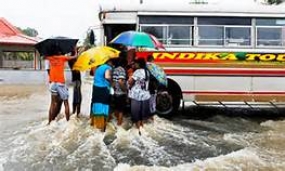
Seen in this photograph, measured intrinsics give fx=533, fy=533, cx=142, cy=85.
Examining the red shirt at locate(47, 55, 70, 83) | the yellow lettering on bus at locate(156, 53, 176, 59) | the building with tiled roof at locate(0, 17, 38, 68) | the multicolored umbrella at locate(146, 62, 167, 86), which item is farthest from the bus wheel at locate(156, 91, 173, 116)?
the building with tiled roof at locate(0, 17, 38, 68)

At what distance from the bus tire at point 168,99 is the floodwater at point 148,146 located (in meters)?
0.30

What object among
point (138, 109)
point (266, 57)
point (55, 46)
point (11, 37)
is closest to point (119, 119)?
point (138, 109)

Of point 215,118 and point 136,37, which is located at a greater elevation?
point 136,37

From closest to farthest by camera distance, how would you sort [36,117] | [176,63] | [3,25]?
[176,63], [36,117], [3,25]

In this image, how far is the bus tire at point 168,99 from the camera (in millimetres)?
13633

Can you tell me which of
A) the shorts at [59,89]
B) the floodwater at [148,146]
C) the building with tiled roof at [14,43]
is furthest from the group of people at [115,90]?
the building with tiled roof at [14,43]

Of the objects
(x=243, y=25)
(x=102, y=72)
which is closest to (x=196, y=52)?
(x=243, y=25)

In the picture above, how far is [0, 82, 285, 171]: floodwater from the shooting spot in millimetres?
8914

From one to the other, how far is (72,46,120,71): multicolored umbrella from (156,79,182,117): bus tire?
8.61ft

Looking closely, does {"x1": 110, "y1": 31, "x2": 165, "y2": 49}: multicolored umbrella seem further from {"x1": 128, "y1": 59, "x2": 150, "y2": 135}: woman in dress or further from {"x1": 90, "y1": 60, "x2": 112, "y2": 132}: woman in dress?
{"x1": 90, "y1": 60, "x2": 112, "y2": 132}: woman in dress

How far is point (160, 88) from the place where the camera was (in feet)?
44.7

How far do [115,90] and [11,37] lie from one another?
30807 mm

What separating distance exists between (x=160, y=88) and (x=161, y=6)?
6.97ft

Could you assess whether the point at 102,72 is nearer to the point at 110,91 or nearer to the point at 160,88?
the point at 110,91
